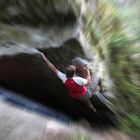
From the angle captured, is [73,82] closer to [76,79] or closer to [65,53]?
[76,79]

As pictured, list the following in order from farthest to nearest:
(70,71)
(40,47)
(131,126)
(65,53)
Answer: (131,126)
(65,53)
(70,71)
(40,47)

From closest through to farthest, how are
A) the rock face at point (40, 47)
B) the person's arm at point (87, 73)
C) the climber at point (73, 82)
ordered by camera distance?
the rock face at point (40, 47)
the climber at point (73, 82)
the person's arm at point (87, 73)

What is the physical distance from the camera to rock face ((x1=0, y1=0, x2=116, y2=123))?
4.67 m

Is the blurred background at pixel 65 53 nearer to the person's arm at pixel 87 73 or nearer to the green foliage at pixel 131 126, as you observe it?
the green foliage at pixel 131 126

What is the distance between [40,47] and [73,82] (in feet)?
2.01

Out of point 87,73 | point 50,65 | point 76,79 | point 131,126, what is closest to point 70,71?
point 76,79

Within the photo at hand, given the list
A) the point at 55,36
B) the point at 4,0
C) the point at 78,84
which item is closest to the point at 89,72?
the point at 78,84

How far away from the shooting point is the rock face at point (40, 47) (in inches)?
184

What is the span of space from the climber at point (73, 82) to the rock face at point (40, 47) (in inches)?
2.8

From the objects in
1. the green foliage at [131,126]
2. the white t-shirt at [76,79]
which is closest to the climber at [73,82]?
the white t-shirt at [76,79]

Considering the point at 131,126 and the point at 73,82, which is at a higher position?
the point at 73,82

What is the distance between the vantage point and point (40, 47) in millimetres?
4902

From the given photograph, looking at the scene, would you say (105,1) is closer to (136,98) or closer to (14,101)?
(136,98)

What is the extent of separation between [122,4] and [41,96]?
3.45m
